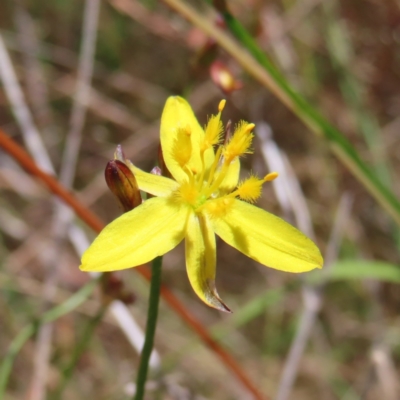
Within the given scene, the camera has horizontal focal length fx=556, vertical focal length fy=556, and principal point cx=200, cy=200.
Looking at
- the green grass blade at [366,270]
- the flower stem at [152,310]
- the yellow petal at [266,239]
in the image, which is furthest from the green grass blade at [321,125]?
the flower stem at [152,310]

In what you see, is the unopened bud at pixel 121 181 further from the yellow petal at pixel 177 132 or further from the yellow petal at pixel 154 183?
the yellow petal at pixel 177 132

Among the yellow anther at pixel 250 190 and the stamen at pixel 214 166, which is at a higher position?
the stamen at pixel 214 166

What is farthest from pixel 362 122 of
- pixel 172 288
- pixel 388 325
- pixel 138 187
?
pixel 138 187

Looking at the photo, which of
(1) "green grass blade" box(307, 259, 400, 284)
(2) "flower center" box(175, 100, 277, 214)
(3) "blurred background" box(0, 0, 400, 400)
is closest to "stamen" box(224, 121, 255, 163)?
(2) "flower center" box(175, 100, 277, 214)

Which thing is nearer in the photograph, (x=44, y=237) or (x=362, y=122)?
(x=362, y=122)

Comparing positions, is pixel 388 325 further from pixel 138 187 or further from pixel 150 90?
pixel 138 187

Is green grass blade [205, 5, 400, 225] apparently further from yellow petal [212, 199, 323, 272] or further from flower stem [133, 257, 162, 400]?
flower stem [133, 257, 162, 400]
